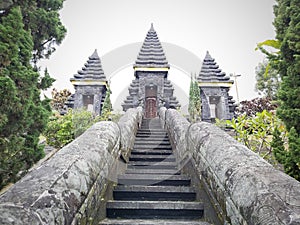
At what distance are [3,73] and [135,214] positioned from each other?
145 inches

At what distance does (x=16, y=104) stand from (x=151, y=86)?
1417 cm

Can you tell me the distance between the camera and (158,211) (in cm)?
267

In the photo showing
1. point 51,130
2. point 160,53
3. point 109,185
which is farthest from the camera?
point 160,53

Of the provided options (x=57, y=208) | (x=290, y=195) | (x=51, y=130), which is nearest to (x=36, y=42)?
(x=51, y=130)

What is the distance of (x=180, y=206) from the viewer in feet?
8.82

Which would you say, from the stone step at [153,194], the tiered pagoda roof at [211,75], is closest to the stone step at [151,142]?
the stone step at [153,194]

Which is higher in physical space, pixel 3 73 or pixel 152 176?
pixel 3 73

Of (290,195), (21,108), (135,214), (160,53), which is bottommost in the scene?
(135,214)

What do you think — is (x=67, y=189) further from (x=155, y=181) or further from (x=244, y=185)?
(x=155, y=181)

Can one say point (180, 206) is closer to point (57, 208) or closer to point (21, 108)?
point (57, 208)

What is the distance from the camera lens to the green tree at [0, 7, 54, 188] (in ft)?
14.2

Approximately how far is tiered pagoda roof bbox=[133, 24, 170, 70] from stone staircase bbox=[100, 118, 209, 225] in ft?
49.3

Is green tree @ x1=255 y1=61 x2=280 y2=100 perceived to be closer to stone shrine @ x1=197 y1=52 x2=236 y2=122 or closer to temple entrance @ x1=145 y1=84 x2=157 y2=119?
stone shrine @ x1=197 y1=52 x2=236 y2=122

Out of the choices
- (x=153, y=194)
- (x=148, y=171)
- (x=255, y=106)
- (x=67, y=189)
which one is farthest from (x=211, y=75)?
(x=67, y=189)
